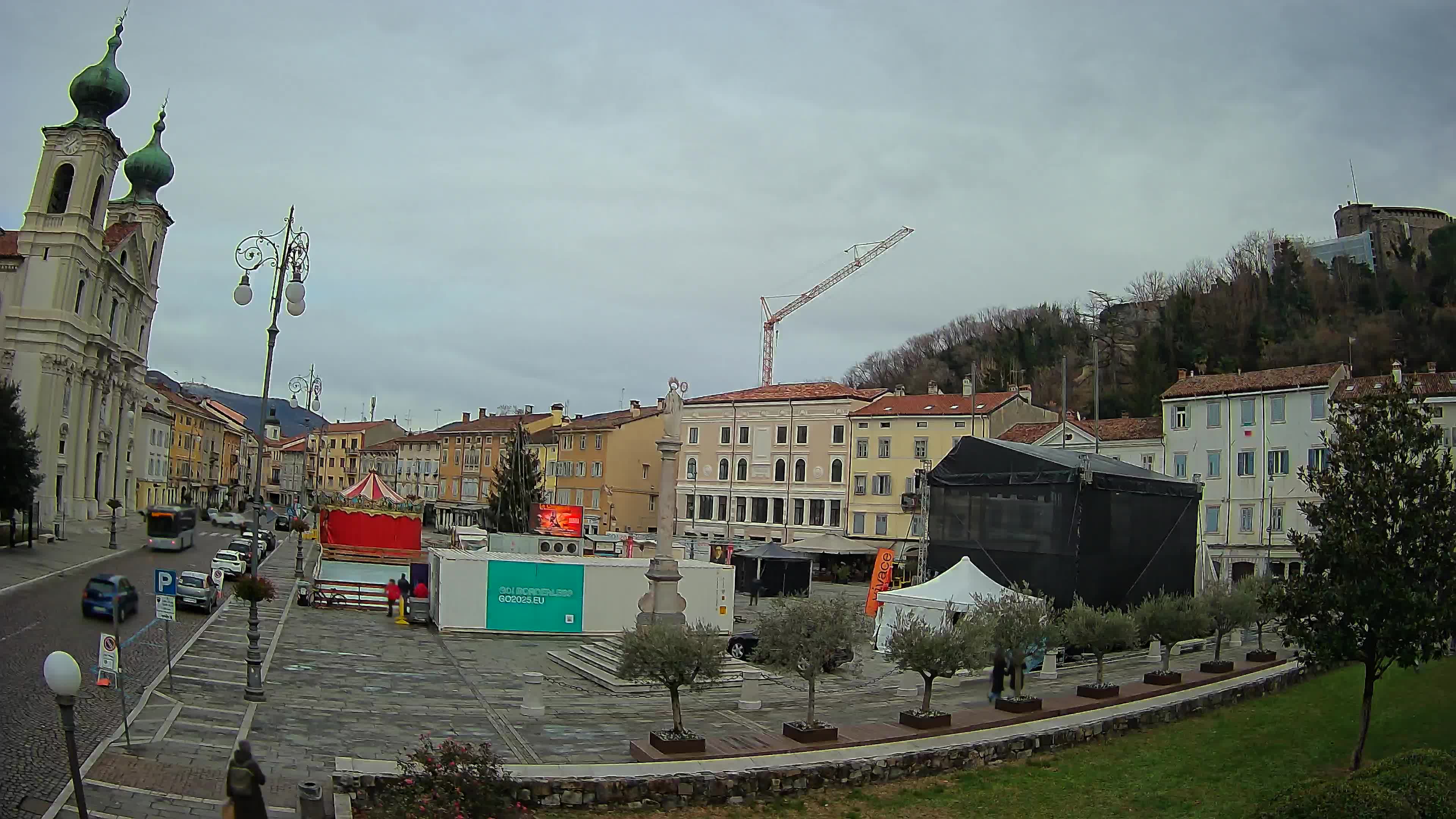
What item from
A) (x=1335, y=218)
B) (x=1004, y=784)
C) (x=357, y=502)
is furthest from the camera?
(x=1335, y=218)

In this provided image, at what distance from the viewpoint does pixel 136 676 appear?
20.1 meters

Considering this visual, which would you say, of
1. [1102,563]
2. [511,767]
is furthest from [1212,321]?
[511,767]

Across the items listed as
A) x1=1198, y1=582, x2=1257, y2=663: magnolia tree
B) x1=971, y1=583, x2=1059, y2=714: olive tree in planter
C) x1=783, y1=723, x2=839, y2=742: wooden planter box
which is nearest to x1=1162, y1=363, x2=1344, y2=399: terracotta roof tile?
x1=1198, y1=582, x2=1257, y2=663: magnolia tree

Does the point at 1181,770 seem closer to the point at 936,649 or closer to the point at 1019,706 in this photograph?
the point at 1019,706

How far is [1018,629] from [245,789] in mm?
15886

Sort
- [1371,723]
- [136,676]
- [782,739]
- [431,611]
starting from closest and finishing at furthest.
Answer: [782,739] → [1371,723] → [136,676] → [431,611]

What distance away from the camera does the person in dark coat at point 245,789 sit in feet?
27.1

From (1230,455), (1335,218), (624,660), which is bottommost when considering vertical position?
(624,660)

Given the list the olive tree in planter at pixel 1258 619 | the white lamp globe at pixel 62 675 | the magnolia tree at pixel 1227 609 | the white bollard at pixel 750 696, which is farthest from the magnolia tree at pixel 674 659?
the magnolia tree at pixel 1227 609

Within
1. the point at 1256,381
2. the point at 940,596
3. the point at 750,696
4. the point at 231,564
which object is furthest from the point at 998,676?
the point at 1256,381

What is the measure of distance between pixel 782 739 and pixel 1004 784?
364cm

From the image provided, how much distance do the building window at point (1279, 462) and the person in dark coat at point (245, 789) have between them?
4917cm

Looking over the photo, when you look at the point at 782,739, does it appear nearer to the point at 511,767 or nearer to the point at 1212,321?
the point at 511,767

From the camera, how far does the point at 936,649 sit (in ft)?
61.0
